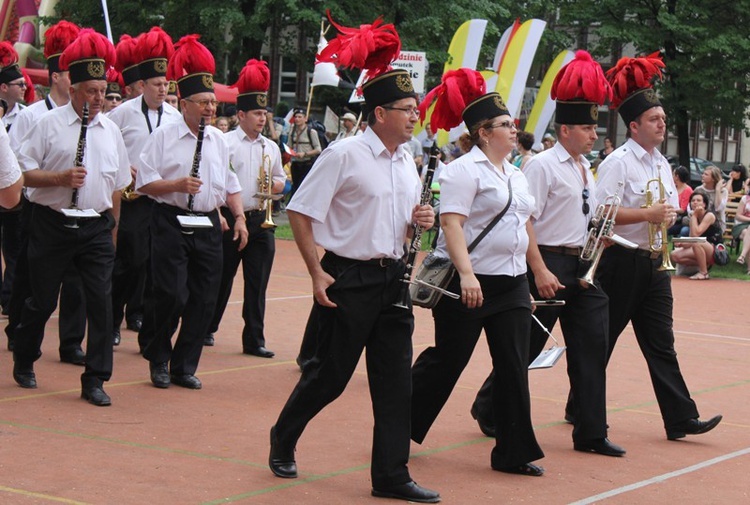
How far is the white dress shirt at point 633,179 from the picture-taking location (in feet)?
28.2

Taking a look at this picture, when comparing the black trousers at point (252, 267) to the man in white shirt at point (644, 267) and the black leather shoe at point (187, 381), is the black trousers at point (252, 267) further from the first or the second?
the man in white shirt at point (644, 267)

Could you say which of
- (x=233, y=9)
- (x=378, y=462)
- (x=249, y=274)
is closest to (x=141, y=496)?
(x=378, y=462)

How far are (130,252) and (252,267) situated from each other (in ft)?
3.37

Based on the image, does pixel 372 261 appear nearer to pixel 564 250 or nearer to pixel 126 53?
pixel 564 250

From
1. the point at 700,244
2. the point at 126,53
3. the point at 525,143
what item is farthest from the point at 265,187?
the point at 700,244

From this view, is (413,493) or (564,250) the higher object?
(564,250)

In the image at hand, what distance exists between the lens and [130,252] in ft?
37.4

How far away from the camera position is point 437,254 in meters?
7.48

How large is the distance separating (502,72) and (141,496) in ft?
74.5

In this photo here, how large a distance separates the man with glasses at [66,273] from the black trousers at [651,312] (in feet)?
12.6

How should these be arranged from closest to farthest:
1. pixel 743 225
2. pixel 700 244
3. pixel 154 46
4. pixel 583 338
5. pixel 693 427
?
pixel 583 338 → pixel 693 427 → pixel 154 46 → pixel 700 244 → pixel 743 225

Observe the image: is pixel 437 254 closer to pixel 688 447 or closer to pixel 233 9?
pixel 688 447

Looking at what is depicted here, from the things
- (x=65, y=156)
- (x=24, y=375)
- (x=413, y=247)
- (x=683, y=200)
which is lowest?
(x=683, y=200)

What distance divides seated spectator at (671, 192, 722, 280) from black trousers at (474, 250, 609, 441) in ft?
40.5
